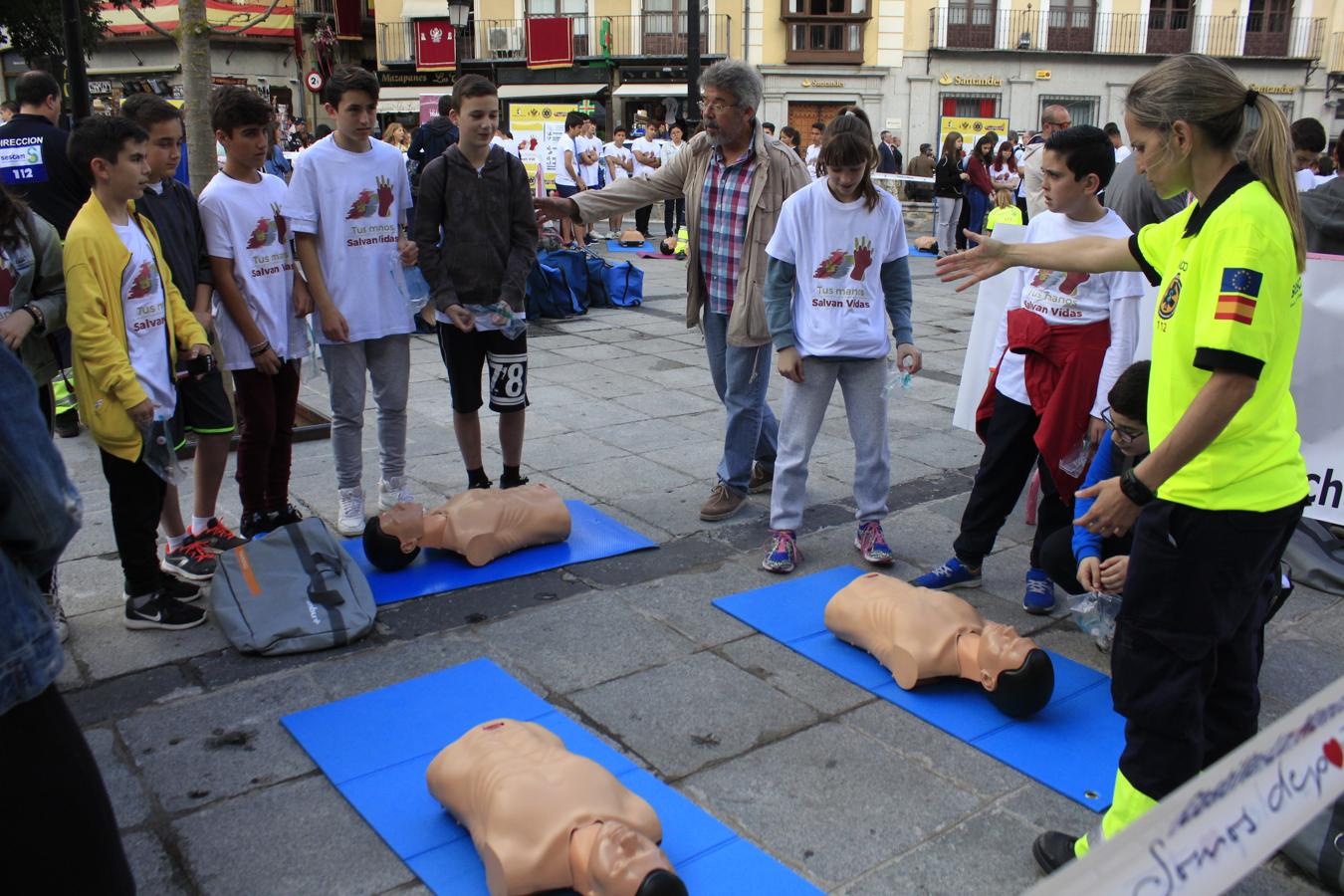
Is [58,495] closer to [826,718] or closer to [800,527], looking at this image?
[826,718]

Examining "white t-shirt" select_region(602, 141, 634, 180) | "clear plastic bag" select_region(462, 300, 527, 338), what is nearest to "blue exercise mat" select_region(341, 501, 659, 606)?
"clear plastic bag" select_region(462, 300, 527, 338)

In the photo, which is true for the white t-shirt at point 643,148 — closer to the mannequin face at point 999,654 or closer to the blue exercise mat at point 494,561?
the blue exercise mat at point 494,561

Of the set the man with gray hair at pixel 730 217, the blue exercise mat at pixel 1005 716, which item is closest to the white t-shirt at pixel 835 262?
the man with gray hair at pixel 730 217

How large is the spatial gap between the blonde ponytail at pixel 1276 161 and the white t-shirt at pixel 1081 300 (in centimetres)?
161

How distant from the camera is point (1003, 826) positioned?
9.04 ft

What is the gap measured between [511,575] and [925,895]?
2304 mm

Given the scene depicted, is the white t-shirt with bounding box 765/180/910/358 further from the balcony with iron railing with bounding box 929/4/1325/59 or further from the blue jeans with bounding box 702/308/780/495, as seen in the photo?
the balcony with iron railing with bounding box 929/4/1325/59

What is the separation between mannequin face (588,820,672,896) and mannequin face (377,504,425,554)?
2208mm

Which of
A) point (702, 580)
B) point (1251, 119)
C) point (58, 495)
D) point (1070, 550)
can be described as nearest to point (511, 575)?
point (702, 580)

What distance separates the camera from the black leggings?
1687mm

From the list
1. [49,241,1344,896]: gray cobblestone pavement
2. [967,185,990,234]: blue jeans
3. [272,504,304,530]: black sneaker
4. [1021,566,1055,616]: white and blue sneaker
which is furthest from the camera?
[967,185,990,234]: blue jeans

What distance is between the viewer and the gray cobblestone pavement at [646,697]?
2.65 meters

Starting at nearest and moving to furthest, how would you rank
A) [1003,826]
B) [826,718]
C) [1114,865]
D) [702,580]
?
[1114,865] → [1003,826] → [826,718] → [702,580]

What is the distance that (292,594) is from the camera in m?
3.84
